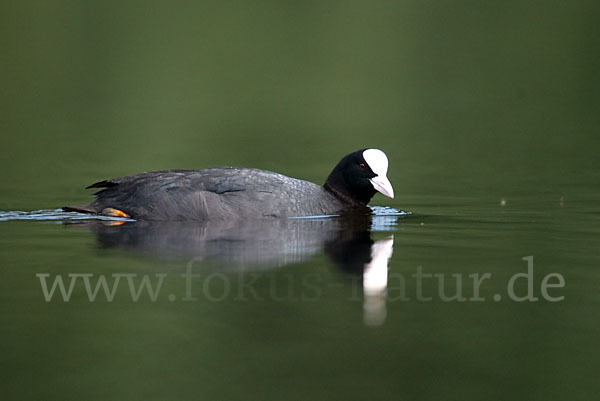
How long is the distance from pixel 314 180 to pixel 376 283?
6693 mm

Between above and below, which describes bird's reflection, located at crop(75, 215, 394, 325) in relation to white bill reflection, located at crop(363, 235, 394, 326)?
Result: above

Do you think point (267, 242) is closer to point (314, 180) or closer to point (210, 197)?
point (210, 197)

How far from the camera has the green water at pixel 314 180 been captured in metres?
5.33

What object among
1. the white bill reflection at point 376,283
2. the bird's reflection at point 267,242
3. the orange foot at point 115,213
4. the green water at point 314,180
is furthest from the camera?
the orange foot at point 115,213

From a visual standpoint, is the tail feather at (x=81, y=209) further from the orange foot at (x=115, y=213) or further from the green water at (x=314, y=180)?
the green water at (x=314, y=180)

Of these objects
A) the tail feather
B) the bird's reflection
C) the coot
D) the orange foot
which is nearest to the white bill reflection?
the bird's reflection

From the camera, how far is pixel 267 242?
8906mm

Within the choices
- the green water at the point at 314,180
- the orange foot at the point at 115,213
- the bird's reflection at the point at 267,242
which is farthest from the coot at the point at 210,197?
the green water at the point at 314,180

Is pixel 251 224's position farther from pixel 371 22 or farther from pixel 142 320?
pixel 371 22

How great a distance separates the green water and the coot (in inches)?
32.4

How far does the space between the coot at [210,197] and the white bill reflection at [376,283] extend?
1.59m

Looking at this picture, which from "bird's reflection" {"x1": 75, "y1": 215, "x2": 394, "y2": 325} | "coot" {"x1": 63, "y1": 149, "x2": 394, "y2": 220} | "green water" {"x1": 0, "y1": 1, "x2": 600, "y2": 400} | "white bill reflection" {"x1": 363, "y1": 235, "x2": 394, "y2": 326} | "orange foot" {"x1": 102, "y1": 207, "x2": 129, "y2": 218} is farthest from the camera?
"orange foot" {"x1": 102, "y1": 207, "x2": 129, "y2": 218}

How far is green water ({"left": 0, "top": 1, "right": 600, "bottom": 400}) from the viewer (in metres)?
5.33

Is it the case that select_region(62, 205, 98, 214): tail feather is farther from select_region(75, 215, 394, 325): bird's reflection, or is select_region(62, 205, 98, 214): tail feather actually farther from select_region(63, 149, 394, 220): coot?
select_region(75, 215, 394, 325): bird's reflection
